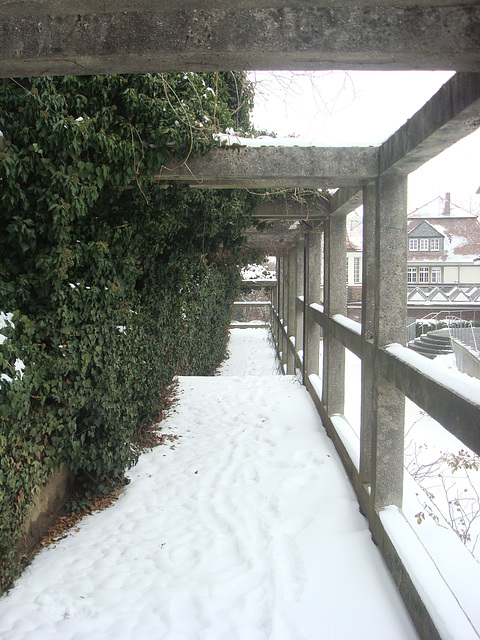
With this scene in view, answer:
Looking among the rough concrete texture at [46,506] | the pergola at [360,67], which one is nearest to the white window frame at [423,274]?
the pergola at [360,67]

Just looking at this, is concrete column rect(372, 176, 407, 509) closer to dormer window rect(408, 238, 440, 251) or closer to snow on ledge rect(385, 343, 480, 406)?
snow on ledge rect(385, 343, 480, 406)

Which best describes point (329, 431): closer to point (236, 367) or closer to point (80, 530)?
point (80, 530)

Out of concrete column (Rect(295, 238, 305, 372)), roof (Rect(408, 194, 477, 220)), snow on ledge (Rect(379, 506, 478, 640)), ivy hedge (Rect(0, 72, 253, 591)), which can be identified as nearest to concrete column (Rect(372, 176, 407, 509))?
snow on ledge (Rect(379, 506, 478, 640))

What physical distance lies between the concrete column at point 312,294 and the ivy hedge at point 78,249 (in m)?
4.05

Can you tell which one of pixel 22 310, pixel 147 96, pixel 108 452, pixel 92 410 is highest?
pixel 147 96

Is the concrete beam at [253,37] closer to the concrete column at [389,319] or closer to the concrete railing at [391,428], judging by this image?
the concrete railing at [391,428]

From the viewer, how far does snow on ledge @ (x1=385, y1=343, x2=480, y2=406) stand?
238cm

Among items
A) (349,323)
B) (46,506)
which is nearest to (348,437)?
(349,323)

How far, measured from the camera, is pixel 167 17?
1831mm

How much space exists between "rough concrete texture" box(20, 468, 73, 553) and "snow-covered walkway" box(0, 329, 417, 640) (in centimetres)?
20

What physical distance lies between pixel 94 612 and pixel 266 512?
1702 mm

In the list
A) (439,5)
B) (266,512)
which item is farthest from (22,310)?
(439,5)

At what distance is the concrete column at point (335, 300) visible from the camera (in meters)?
6.48

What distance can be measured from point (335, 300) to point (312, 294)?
2227mm
